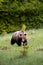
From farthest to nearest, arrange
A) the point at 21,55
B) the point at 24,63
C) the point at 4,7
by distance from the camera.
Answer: the point at 4,7, the point at 21,55, the point at 24,63

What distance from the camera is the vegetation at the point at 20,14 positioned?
2598cm

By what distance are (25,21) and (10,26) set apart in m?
1.60

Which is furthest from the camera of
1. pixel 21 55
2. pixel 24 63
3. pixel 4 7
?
pixel 4 7

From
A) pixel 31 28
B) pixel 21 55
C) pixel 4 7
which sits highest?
pixel 21 55

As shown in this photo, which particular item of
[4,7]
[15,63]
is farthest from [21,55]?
[4,7]

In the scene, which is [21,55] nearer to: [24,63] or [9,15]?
[24,63]

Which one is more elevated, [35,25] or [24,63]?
[24,63]

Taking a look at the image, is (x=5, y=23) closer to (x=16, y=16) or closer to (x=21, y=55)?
(x=16, y=16)

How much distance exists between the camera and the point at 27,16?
2723 centimetres

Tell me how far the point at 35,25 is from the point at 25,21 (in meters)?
0.94

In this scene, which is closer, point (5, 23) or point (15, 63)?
point (15, 63)

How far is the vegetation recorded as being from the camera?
26.0 meters

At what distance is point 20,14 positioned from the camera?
88.3 ft

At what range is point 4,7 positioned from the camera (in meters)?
25.9
